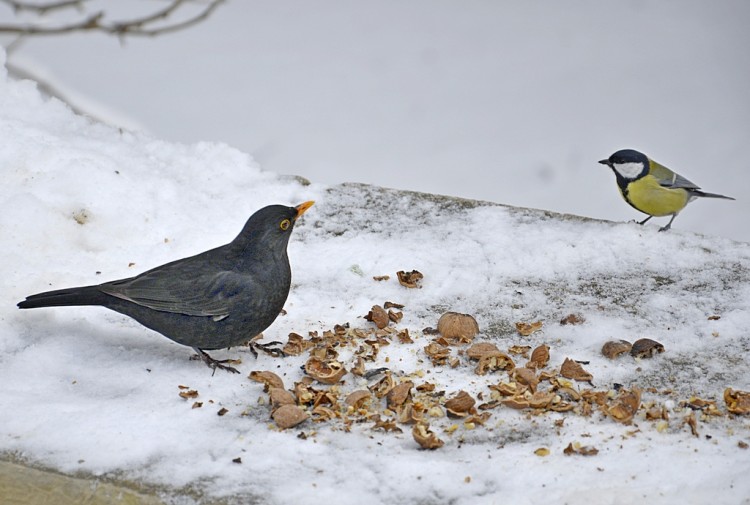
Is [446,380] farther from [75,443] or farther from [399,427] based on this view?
[75,443]

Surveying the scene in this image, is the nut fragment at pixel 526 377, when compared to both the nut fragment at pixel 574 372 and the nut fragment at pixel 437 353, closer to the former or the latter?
the nut fragment at pixel 574 372

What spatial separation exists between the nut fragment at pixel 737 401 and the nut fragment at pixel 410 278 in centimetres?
149

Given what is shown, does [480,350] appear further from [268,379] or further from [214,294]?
[214,294]

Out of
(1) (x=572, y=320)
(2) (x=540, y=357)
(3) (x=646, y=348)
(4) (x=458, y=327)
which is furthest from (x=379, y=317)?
(3) (x=646, y=348)

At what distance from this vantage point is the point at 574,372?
354 centimetres

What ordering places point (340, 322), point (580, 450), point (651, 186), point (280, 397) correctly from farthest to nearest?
1. point (651, 186)
2. point (340, 322)
3. point (280, 397)
4. point (580, 450)

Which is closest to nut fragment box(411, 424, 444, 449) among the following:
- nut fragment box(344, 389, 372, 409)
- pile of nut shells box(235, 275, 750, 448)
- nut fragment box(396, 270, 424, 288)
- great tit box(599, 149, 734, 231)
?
pile of nut shells box(235, 275, 750, 448)

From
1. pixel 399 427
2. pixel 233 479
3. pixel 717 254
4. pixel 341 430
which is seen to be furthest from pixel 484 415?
pixel 717 254

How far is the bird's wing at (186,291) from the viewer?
3572 mm

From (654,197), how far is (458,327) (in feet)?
6.62

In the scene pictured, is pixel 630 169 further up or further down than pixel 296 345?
further up

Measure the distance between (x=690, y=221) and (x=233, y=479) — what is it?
5.99 m

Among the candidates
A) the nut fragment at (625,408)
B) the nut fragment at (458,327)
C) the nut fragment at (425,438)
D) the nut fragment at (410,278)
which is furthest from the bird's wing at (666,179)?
the nut fragment at (425,438)

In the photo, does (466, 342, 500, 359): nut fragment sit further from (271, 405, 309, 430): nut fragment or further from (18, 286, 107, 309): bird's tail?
(18, 286, 107, 309): bird's tail
